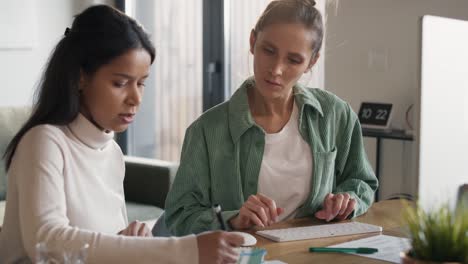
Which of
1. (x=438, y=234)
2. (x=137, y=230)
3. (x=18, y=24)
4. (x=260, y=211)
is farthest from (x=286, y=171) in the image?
(x=18, y=24)

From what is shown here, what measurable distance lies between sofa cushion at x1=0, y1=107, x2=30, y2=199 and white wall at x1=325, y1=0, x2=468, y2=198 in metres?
1.82

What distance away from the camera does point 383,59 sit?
3797mm

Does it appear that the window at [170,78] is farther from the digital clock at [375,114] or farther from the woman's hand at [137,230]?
the woman's hand at [137,230]

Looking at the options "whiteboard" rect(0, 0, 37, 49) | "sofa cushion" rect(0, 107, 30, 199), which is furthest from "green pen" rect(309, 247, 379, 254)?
"whiteboard" rect(0, 0, 37, 49)

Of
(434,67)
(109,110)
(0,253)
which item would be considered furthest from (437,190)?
(0,253)

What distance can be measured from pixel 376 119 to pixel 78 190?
2.59 metres

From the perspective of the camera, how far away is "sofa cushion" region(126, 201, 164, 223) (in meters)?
3.55

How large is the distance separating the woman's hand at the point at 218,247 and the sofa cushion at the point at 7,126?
8.92 feet

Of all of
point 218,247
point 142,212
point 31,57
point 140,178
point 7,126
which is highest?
point 31,57

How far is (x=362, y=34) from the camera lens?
152 inches

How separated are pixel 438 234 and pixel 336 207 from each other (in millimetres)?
700

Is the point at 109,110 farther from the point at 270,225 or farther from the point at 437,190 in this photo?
the point at 437,190

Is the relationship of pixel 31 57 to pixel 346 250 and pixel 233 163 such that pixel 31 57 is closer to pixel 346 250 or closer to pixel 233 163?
pixel 233 163

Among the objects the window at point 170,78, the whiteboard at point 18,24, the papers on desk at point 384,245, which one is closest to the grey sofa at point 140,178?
the whiteboard at point 18,24
